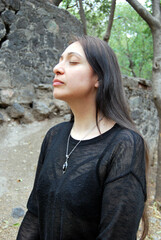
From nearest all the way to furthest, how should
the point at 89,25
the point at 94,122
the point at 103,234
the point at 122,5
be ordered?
the point at 103,234, the point at 94,122, the point at 89,25, the point at 122,5

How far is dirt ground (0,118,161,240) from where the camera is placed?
2824mm

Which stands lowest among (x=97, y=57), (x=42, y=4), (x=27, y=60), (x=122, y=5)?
(x=97, y=57)

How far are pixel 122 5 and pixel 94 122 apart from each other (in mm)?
18894

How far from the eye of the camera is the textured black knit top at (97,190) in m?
0.91

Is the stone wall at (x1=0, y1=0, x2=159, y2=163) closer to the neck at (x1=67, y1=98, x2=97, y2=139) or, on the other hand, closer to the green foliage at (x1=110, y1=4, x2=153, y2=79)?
the neck at (x1=67, y1=98, x2=97, y2=139)

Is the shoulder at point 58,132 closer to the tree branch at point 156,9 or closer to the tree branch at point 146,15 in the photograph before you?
the tree branch at point 146,15

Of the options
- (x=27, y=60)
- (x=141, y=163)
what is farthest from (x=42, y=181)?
(x=27, y=60)

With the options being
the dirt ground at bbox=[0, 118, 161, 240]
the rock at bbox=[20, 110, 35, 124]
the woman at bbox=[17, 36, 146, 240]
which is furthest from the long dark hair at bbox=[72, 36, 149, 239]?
the rock at bbox=[20, 110, 35, 124]

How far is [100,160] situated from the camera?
3.28ft

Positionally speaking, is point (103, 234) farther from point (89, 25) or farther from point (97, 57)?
point (89, 25)

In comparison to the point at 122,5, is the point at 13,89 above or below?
below

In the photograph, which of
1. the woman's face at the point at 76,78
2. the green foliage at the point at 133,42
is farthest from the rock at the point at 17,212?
the green foliage at the point at 133,42

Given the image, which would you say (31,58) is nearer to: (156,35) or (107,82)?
(156,35)

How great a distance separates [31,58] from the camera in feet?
15.9
